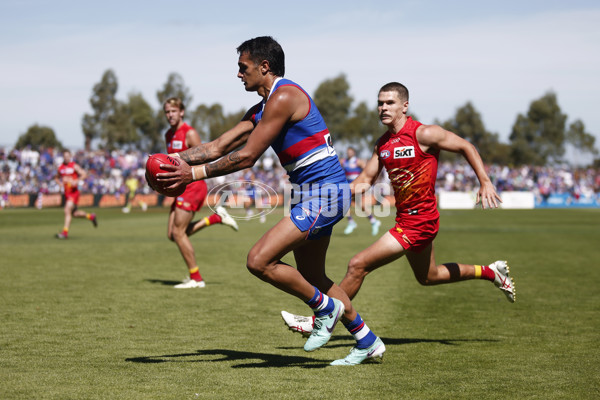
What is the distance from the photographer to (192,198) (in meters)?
11.1

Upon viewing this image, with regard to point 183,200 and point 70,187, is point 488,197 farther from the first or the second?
point 70,187

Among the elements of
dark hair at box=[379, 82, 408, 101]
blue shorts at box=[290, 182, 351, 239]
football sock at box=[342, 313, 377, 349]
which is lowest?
football sock at box=[342, 313, 377, 349]

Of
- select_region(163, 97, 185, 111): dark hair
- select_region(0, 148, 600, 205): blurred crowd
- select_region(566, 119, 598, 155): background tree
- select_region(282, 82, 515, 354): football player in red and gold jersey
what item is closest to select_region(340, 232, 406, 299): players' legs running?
select_region(282, 82, 515, 354): football player in red and gold jersey

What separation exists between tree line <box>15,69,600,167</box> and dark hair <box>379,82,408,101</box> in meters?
80.7

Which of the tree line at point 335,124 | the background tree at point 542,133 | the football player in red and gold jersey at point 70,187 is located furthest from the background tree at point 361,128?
the football player in red and gold jersey at point 70,187

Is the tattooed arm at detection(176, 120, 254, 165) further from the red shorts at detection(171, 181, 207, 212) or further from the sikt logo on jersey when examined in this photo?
the red shorts at detection(171, 181, 207, 212)

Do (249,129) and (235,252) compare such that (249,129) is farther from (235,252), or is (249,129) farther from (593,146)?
(593,146)

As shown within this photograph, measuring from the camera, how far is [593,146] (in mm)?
121875

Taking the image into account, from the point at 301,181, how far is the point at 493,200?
6.18ft

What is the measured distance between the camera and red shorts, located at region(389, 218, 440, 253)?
6773mm

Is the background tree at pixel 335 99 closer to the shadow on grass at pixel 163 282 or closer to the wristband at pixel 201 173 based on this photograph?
the shadow on grass at pixel 163 282

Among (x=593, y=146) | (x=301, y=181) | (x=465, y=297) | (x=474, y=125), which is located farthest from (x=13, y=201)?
(x=593, y=146)

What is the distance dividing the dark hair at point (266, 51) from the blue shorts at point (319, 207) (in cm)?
97

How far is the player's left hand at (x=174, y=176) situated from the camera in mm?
5332
